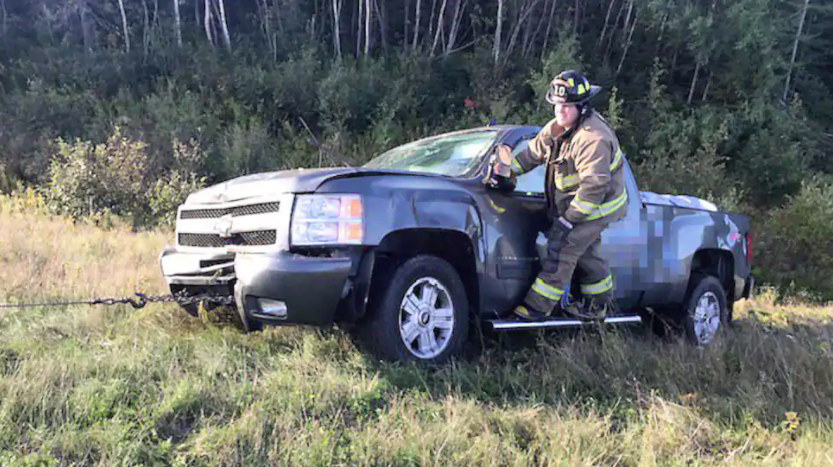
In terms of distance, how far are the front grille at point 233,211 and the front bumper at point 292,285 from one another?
0.89 feet

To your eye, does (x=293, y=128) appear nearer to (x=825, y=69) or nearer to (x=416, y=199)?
(x=416, y=199)

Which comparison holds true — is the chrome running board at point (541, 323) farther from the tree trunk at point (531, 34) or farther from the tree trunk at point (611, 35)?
the tree trunk at point (611, 35)

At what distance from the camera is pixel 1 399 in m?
2.79

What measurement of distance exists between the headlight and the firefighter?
3.90 ft

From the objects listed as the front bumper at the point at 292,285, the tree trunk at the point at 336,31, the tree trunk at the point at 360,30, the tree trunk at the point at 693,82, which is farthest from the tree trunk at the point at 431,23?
the front bumper at the point at 292,285

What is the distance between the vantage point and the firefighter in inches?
158

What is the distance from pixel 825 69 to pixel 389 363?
26633mm

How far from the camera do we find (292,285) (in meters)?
3.14

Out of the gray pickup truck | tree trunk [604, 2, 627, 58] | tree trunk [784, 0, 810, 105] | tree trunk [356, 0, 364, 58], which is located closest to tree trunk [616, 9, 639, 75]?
tree trunk [604, 2, 627, 58]

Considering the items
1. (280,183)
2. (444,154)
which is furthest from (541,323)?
(280,183)

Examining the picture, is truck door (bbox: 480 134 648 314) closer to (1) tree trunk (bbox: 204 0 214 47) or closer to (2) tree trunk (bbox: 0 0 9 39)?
(1) tree trunk (bbox: 204 0 214 47)

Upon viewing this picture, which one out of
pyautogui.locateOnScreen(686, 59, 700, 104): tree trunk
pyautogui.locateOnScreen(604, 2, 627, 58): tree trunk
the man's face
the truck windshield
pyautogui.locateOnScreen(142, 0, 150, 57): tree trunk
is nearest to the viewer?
the man's face

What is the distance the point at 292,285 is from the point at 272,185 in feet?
2.07

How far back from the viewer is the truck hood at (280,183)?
130 inches
